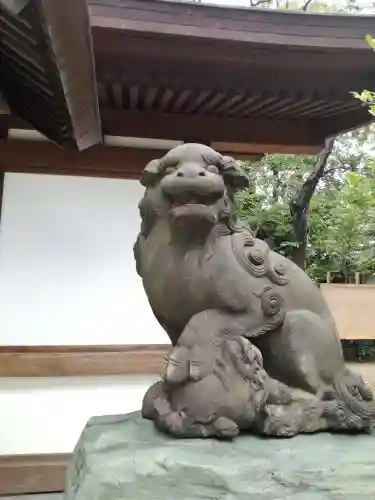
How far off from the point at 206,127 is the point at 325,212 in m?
6.01

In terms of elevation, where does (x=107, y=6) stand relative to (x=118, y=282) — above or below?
above

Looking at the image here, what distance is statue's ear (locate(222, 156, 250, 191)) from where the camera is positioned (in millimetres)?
2254

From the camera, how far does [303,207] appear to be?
7965 millimetres

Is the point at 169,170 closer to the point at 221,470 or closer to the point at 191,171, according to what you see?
the point at 191,171

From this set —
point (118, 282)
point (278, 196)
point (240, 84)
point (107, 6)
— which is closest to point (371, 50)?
point (240, 84)

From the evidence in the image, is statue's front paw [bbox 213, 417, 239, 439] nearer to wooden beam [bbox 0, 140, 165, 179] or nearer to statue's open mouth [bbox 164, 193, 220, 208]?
statue's open mouth [bbox 164, 193, 220, 208]

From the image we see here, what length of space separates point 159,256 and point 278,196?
9.20m

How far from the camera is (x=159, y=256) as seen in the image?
223cm

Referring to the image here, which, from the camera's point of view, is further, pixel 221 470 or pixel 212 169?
pixel 212 169

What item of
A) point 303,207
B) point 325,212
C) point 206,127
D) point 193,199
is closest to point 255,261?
point 193,199

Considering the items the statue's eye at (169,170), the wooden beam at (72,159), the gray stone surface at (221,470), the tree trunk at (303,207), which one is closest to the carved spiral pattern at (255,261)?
the statue's eye at (169,170)

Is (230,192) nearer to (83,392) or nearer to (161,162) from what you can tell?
(161,162)

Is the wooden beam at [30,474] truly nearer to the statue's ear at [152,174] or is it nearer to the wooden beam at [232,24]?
the statue's ear at [152,174]

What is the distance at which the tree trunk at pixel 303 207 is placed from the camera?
305 inches
